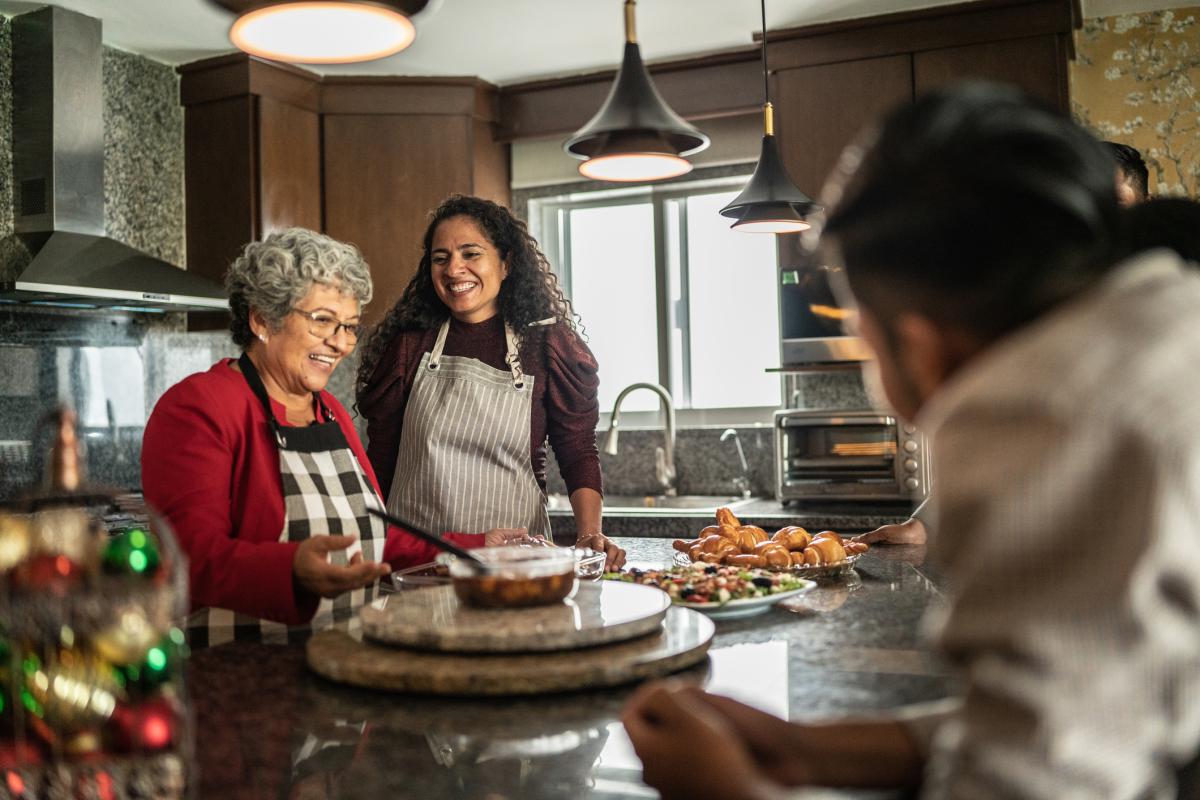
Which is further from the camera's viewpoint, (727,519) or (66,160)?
(66,160)

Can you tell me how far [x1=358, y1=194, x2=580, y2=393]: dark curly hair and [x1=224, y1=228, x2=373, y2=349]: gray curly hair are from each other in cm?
70

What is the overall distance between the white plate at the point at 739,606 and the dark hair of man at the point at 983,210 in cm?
86

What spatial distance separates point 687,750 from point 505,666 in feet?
1.19

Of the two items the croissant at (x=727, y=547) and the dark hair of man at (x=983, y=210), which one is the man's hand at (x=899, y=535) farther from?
the dark hair of man at (x=983, y=210)

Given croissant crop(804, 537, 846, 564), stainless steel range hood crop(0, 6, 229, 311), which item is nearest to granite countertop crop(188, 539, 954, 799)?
croissant crop(804, 537, 846, 564)

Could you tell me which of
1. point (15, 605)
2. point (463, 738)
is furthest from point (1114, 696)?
point (15, 605)

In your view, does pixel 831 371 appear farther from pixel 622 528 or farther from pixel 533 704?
pixel 533 704

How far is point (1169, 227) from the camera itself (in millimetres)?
1443

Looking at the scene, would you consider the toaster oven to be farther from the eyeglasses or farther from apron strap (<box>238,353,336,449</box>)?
apron strap (<box>238,353,336,449</box>)

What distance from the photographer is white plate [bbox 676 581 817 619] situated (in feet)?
4.87

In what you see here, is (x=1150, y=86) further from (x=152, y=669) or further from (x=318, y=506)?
(x=152, y=669)

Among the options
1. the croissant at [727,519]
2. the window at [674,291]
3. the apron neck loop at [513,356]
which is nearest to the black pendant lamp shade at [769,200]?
the apron neck loop at [513,356]

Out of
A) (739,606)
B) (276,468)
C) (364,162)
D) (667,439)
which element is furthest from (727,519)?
(364,162)

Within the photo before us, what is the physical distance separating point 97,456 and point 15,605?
142 inches
